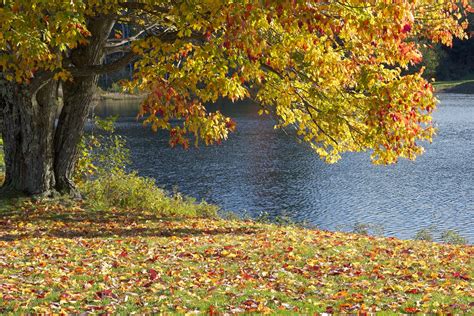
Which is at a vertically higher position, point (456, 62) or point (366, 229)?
point (456, 62)

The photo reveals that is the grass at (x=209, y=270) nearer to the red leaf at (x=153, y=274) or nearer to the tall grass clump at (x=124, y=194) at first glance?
the red leaf at (x=153, y=274)

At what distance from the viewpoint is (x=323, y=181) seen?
30219 mm

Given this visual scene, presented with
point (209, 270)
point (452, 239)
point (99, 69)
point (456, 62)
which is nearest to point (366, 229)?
point (452, 239)

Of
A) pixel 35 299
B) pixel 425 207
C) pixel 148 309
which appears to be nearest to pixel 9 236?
pixel 35 299

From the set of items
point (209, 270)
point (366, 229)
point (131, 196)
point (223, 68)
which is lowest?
point (366, 229)

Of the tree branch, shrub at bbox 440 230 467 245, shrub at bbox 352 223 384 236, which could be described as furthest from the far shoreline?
the tree branch

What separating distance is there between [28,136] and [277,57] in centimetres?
657

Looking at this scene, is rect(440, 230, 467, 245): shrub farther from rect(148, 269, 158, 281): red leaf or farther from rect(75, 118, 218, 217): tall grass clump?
rect(148, 269, 158, 281): red leaf

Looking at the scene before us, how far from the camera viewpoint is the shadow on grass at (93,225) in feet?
43.2

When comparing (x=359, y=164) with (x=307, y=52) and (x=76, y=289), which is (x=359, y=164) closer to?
(x=307, y=52)

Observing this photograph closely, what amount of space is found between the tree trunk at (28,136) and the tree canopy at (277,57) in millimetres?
895

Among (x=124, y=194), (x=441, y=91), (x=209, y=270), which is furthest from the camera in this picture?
(x=441, y=91)

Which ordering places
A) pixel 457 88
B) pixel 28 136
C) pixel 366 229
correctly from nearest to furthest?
1. pixel 28 136
2. pixel 366 229
3. pixel 457 88

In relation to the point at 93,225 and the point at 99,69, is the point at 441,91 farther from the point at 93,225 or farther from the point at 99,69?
the point at 93,225
